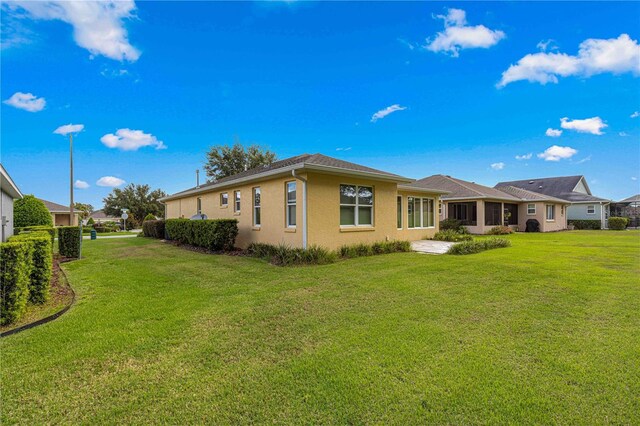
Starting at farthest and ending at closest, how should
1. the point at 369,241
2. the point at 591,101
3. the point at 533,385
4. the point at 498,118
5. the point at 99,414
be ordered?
the point at 498,118
the point at 591,101
the point at 369,241
the point at 533,385
the point at 99,414

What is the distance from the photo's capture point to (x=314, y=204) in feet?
32.7

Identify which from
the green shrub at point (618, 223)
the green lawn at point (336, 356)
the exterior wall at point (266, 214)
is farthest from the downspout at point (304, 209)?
the green shrub at point (618, 223)

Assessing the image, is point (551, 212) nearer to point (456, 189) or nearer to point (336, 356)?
point (456, 189)

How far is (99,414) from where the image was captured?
2324 mm

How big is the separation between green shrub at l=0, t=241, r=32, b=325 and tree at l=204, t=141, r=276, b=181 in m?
33.3

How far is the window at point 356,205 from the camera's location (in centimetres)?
1102

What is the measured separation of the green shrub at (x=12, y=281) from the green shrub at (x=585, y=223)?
3934 cm

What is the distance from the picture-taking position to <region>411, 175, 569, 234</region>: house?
21.6m

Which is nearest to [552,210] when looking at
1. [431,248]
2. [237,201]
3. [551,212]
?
[551,212]

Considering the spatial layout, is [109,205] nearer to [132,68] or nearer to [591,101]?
[132,68]

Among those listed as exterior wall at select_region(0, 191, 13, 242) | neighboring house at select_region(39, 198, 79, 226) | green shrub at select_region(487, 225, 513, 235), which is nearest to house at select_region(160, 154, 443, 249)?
exterior wall at select_region(0, 191, 13, 242)

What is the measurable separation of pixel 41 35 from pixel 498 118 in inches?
835

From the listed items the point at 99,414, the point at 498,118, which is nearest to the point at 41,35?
the point at 99,414

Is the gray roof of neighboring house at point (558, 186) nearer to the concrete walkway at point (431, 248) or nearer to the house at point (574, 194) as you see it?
the house at point (574, 194)
